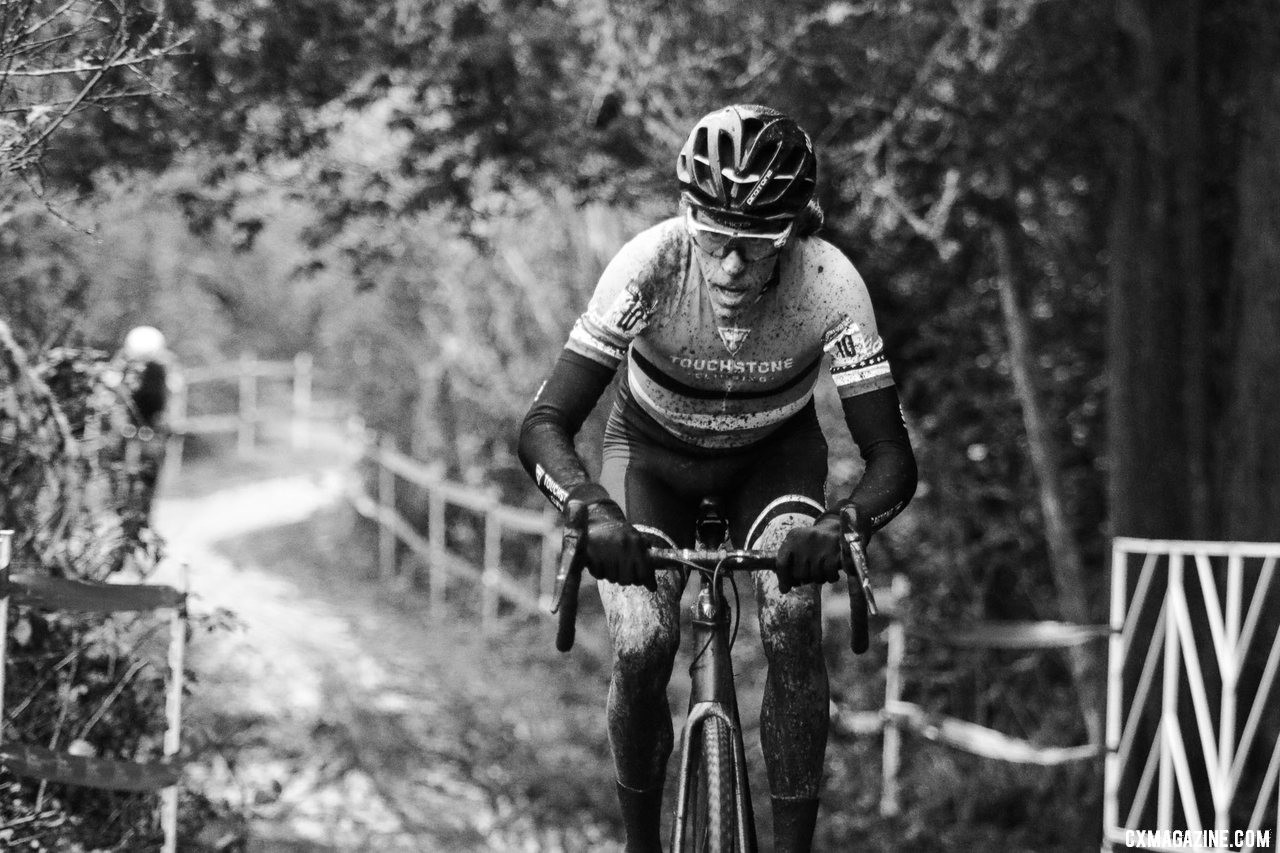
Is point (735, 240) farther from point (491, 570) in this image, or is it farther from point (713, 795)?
point (491, 570)

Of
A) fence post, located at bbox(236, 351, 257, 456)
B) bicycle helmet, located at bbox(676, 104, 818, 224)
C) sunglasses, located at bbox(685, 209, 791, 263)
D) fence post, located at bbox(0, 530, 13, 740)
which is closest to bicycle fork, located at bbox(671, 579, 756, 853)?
sunglasses, located at bbox(685, 209, 791, 263)

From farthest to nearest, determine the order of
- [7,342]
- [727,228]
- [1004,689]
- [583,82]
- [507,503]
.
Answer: [507,503] < [1004,689] < [583,82] < [7,342] < [727,228]

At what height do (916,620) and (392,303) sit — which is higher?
(392,303)

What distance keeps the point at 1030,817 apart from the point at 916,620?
134cm

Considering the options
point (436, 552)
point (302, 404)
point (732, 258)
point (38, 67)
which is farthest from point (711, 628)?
point (302, 404)

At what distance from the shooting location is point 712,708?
3.67 metres

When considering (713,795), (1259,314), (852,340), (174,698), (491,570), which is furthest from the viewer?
(491,570)

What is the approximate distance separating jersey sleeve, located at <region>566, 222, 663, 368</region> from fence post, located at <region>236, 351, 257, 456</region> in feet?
61.3

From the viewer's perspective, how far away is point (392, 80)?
8.02 m

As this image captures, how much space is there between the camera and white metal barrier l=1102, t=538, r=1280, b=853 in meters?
6.24

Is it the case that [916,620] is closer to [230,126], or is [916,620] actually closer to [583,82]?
[583,82]

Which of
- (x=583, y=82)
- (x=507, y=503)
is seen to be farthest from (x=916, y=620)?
(x=507, y=503)

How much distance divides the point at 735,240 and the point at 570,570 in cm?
93

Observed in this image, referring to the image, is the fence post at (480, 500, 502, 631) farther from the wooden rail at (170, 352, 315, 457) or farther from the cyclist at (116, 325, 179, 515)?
the wooden rail at (170, 352, 315, 457)
